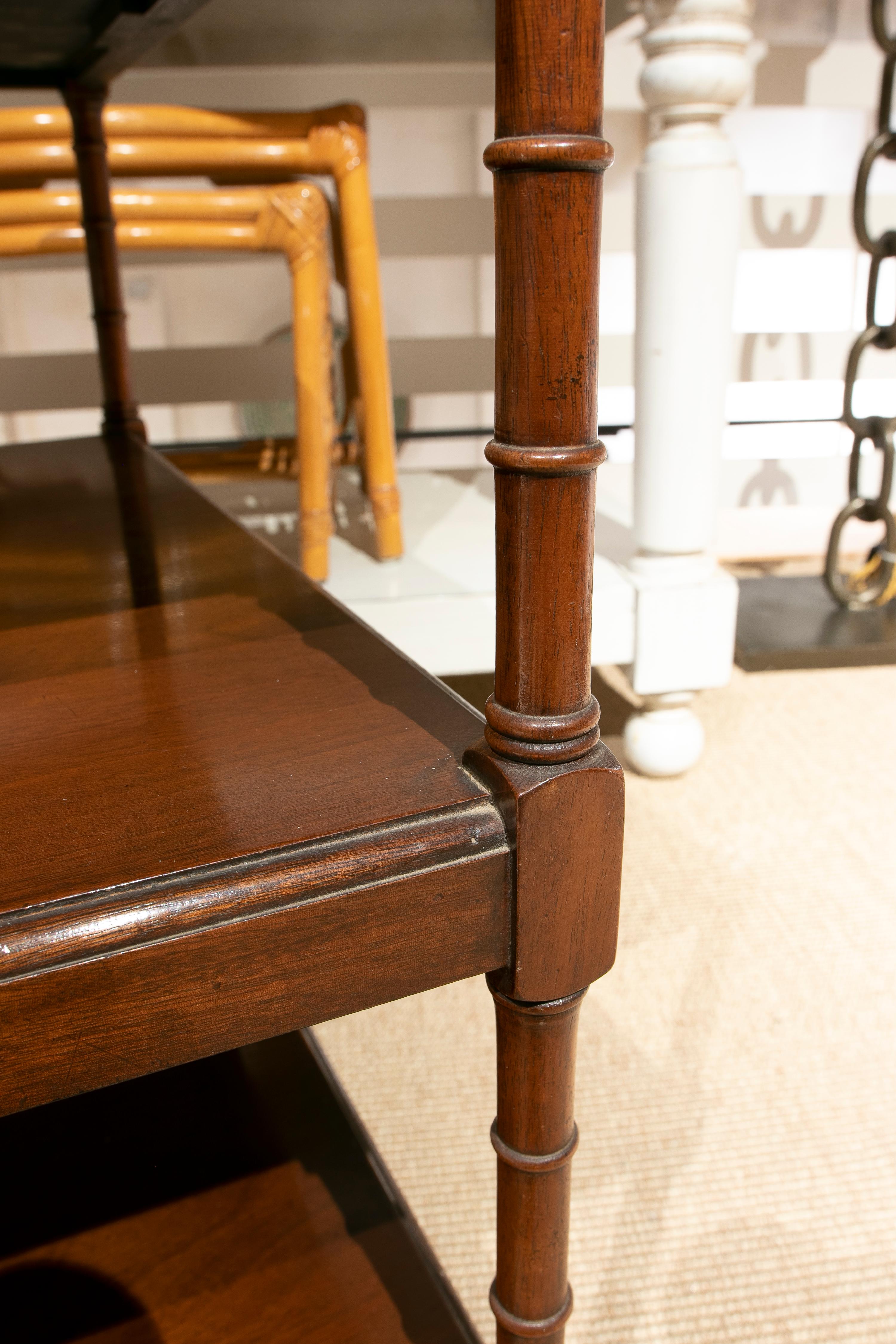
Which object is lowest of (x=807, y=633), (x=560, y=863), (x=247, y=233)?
(x=807, y=633)

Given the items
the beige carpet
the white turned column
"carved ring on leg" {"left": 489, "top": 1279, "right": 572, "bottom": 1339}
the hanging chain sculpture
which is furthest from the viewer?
the hanging chain sculpture

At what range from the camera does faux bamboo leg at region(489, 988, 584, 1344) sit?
0.31 m

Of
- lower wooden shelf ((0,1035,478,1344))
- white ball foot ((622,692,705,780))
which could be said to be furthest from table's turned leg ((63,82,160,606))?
white ball foot ((622,692,705,780))

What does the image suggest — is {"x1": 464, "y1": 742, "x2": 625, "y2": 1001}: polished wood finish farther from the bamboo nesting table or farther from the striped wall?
the striped wall

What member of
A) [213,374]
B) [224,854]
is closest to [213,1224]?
[224,854]

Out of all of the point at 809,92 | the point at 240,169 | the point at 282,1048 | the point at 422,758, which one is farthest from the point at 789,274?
the point at 422,758

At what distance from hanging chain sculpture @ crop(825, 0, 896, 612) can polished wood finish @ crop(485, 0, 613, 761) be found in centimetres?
99

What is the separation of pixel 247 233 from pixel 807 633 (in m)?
0.74

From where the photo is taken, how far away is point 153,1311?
0.44 metres

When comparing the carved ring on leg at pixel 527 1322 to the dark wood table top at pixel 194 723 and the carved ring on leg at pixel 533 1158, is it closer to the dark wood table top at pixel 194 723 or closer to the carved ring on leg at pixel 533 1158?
the carved ring on leg at pixel 533 1158

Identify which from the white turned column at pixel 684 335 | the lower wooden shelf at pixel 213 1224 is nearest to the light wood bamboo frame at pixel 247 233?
the white turned column at pixel 684 335

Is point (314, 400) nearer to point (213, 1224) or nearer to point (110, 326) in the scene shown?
point (110, 326)

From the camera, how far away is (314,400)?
3.22 feet

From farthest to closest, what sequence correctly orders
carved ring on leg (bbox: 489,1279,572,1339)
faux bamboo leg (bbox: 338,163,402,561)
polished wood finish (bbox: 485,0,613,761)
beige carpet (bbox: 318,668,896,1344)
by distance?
faux bamboo leg (bbox: 338,163,402,561), beige carpet (bbox: 318,668,896,1344), carved ring on leg (bbox: 489,1279,572,1339), polished wood finish (bbox: 485,0,613,761)
